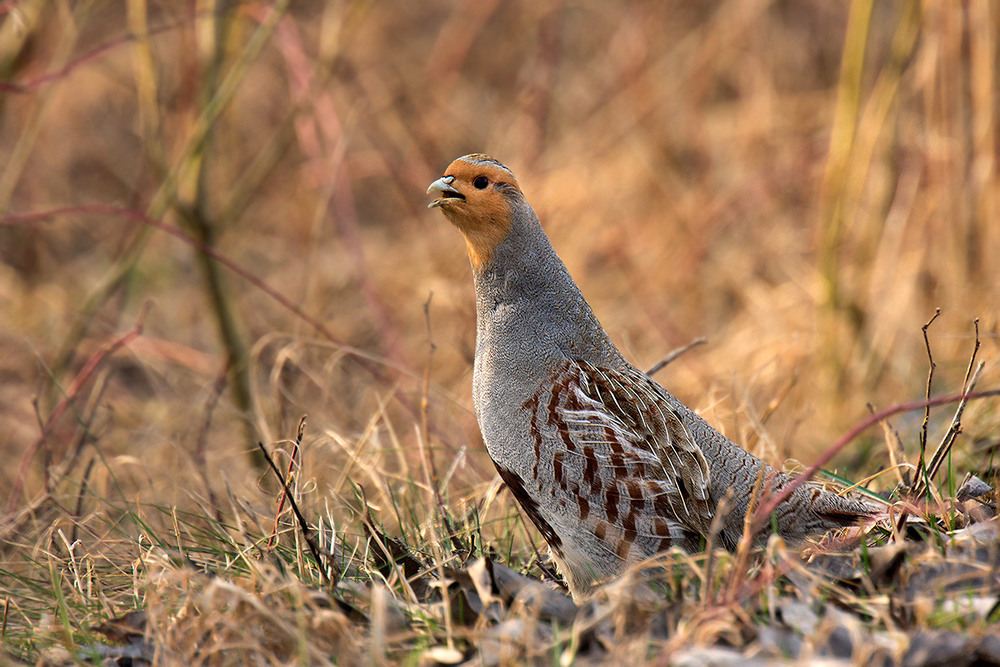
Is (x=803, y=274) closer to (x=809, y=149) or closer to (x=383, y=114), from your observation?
(x=809, y=149)

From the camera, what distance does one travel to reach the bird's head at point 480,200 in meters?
2.71

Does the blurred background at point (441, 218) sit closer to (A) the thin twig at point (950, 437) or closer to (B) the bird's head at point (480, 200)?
(B) the bird's head at point (480, 200)

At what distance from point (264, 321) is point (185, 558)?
4.83 m

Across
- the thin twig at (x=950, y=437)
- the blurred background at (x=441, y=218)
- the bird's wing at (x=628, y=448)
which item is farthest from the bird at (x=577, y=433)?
the blurred background at (x=441, y=218)

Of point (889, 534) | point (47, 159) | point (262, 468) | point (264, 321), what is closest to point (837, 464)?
point (889, 534)

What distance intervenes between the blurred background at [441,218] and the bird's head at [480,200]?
559mm

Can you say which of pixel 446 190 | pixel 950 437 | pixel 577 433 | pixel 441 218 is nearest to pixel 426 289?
pixel 441 218

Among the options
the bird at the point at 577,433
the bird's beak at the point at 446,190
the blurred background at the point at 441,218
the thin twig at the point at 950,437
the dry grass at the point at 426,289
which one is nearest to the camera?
the dry grass at the point at 426,289

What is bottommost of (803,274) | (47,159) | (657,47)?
(803,274)

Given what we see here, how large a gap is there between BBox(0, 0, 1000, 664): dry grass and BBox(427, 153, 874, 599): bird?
28cm

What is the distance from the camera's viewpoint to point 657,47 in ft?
25.2

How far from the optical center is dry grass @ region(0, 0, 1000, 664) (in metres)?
2.10

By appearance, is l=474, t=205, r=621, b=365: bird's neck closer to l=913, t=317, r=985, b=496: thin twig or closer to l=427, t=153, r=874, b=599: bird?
l=427, t=153, r=874, b=599: bird

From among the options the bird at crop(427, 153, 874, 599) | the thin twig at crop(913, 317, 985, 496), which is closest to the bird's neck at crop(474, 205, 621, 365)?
the bird at crop(427, 153, 874, 599)
